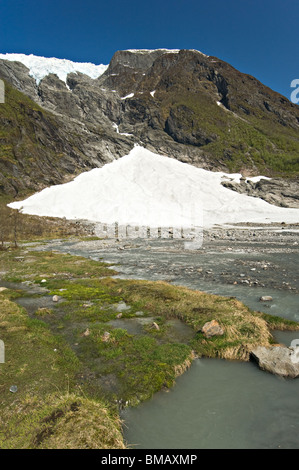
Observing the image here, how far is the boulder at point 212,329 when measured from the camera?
11922mm

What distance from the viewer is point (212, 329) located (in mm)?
12039

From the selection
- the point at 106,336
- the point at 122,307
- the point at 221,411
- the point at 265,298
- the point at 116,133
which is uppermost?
the point at 116,133

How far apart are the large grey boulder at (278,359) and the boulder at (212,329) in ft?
5.74

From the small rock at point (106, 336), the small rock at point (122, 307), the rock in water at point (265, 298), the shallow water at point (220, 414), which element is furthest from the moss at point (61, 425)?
the rock in water at point (265, 298)

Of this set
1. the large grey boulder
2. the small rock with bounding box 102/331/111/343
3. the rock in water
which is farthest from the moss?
the rock in water

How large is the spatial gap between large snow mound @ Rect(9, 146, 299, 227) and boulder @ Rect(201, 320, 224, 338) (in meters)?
68.4

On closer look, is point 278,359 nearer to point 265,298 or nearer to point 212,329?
point 212,329

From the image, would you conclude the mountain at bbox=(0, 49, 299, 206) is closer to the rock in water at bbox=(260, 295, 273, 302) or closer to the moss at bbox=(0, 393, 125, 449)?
the rock in water at bbox=(260, 295, 273, 302)

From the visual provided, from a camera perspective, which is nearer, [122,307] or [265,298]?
[122,307]

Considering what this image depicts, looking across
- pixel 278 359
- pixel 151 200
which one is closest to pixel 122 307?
pixel 278 359

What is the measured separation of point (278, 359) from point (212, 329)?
3028 millimetres

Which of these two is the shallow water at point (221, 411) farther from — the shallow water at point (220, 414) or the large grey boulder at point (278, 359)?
the large grey boulder at point (278, 359)

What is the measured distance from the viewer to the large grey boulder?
9422 mm
